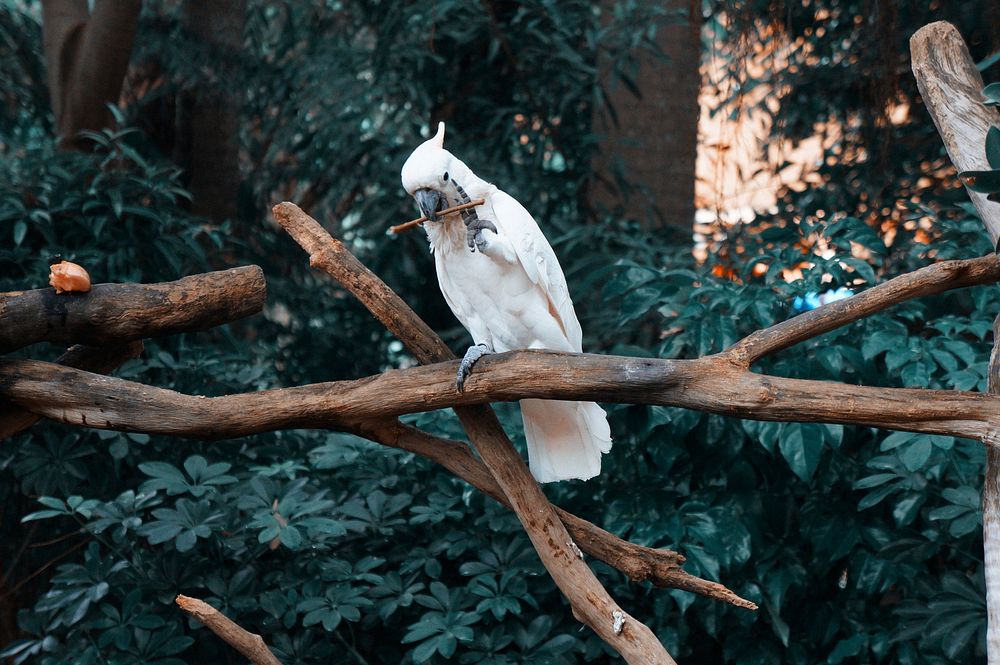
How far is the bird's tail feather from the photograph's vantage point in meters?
1.65

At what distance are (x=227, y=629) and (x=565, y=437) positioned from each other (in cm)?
64

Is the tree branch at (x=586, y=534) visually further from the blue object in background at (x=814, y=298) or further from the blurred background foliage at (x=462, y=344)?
the blue object in background at (x=814, y=298)

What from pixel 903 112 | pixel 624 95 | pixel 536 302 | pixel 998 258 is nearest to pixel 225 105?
pixel 624 95

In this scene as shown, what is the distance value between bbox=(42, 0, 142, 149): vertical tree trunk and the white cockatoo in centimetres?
158

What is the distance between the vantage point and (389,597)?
6.69 ft

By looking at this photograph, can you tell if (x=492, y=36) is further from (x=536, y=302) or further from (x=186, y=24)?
(x=536, y=302)

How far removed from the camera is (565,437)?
5.52 feet

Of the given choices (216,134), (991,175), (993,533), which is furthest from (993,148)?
(216,134)

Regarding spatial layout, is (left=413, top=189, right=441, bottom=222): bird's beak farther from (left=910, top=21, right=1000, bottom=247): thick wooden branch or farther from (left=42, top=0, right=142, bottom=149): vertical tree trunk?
(left=42, top=0, right=142, bottom=149): vertical tree trunk

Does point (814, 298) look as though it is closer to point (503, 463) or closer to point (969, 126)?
point (969, 126)

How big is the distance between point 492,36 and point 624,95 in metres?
0.49

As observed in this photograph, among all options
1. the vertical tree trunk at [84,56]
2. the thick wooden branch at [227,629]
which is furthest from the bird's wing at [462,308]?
the vertical tree trunk at [84,56]

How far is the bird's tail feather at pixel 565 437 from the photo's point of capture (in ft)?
5.41

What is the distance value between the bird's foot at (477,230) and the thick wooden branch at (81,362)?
0.58 m
